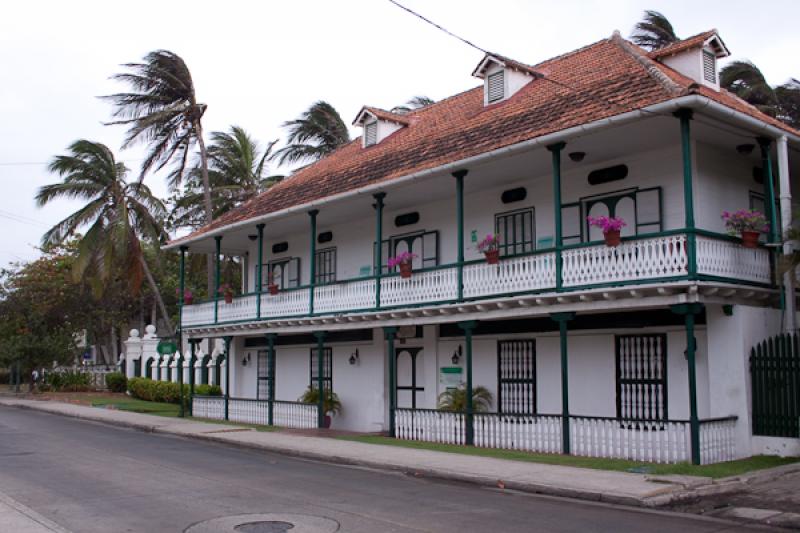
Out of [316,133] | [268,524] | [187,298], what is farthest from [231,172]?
[268,524]

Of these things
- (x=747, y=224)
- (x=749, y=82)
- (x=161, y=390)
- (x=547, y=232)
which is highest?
(x=749, y=82)

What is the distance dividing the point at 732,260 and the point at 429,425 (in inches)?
300

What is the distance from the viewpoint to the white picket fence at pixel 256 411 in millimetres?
23328

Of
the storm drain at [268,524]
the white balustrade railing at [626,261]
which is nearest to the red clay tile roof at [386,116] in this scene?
the white balustrade railing at [626,261]

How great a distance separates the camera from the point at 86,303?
5028 centimetres

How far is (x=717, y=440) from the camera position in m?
14.5

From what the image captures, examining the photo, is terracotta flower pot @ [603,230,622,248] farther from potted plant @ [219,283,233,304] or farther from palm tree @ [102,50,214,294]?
palm tree @ [102,50,214,294]

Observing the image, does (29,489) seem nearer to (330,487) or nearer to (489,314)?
(330,487)

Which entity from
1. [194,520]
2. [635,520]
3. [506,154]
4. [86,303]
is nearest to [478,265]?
[506,154]

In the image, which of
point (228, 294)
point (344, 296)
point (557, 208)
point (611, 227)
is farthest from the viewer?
point (228, 294)

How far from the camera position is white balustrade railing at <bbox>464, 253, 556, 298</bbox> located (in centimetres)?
1634

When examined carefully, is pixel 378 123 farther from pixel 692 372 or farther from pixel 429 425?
pixel 692 372

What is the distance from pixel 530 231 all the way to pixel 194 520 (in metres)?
11.8

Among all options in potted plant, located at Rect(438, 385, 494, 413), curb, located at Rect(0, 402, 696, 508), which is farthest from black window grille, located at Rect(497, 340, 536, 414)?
curb, located at Rect(0, 402, 696, 508)
